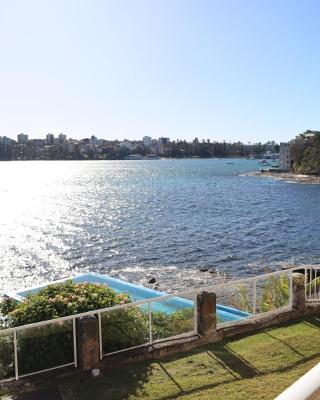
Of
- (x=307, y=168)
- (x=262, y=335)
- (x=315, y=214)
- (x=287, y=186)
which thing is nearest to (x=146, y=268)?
(x=262, y=335)

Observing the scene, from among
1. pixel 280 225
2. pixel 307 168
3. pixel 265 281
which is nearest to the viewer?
pixel 265 281

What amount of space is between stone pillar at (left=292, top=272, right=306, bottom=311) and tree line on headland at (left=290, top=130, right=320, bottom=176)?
122506 mm

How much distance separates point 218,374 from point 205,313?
174 centimetres

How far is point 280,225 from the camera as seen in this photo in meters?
56.6

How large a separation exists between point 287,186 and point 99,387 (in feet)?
362

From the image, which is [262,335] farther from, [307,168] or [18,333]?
[307,168]

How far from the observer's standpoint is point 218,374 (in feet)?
26.2

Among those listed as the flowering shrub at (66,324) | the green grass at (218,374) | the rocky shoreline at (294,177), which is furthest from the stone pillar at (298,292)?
the rocky shoreline at (294,177)

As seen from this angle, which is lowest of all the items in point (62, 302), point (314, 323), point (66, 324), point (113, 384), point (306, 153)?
point (113, 384)

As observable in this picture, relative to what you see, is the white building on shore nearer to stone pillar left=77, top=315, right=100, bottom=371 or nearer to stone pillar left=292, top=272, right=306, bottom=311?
stone pillar left=292, top=272, right=306, bottom=311

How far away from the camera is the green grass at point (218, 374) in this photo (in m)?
7.36

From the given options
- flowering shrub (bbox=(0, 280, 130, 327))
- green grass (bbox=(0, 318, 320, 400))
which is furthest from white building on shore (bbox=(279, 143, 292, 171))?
flowering shrub (bbox=(0, 280, 130, 327))

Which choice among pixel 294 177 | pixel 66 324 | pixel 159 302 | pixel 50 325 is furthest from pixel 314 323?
pixel 294 177

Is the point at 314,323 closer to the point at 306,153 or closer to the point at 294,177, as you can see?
the point at 294,177
